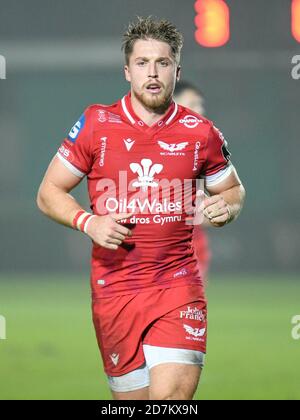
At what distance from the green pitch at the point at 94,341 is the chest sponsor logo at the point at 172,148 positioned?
2758 millimetres

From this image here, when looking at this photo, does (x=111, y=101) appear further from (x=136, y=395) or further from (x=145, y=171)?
(x=136, y=395)

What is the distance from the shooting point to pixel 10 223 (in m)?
18.1

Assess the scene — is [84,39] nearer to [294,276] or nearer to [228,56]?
[228,56]

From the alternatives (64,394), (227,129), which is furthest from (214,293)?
(64,394)

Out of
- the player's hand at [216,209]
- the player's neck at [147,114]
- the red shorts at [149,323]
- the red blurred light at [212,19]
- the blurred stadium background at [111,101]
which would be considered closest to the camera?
the player's hand at [216,209]

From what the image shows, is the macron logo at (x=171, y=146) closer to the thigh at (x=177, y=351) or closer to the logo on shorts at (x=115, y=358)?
the thigh at (x=177, y=351)

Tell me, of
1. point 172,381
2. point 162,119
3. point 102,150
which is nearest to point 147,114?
point 162,119

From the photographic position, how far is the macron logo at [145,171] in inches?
256

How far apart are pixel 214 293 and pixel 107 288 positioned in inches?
369

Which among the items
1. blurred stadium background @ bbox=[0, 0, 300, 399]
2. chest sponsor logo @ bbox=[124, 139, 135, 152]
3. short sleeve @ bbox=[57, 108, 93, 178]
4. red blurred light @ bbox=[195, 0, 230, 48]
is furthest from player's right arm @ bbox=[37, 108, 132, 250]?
blurred stadium background @ bbox=[0, 0, 300, 399]

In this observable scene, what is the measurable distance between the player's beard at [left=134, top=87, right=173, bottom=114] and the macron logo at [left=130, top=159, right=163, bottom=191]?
0.95 ft

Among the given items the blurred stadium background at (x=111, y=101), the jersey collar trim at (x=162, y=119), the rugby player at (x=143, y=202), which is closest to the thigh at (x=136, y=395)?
the rugby player at (x=143, y=202)

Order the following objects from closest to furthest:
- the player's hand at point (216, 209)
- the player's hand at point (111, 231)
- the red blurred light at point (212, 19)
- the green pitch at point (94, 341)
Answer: the player's hand at point (111, 231) < the player's hand at point (216, 209) < the green pitch at point (94, 341) < the red blurred light at point (212, 19)

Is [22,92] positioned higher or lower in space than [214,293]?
higher
